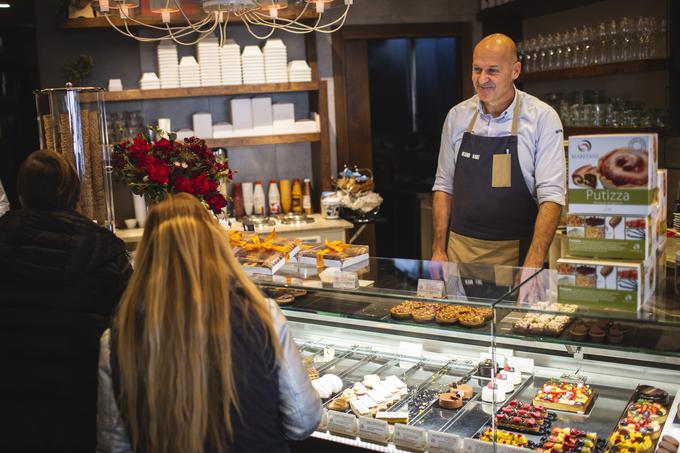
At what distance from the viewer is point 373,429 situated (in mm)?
2664

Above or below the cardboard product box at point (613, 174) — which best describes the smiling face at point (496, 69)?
above

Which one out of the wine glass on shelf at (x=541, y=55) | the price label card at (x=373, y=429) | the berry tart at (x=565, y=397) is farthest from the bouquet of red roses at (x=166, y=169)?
the wine glass on shelf at (x=541, y=55)

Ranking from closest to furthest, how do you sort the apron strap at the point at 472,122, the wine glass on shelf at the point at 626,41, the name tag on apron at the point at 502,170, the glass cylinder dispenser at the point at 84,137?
the glass cylinder dispenser at the point at 84,137, the name tag on apron at the point at 502,170, the apron strap at the point at 472,122, the wine glass on shelf at the point at 626,41

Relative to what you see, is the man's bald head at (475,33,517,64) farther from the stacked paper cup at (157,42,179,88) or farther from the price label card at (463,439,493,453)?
the stacked paper cup at (157,42,179,88)

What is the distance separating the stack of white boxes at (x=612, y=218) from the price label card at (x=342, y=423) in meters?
0.92

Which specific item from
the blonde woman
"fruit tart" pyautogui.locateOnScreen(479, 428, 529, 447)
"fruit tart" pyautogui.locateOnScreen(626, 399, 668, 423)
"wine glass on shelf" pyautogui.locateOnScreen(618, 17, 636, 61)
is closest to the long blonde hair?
the blonde woman

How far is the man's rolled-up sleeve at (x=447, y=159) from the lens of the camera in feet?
13.0

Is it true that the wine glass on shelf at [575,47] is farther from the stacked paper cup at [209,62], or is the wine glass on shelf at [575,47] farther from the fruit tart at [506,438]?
the fruit tart at [506,438]

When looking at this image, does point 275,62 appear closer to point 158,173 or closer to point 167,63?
point 167,63

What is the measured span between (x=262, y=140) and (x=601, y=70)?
2.49m

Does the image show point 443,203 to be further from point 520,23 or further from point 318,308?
point 520,23

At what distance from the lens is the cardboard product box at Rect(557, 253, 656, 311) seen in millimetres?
2131

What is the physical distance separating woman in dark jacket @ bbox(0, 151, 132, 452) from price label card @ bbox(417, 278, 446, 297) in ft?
3.11

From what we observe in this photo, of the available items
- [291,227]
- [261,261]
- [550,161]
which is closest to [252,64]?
[291,227]
